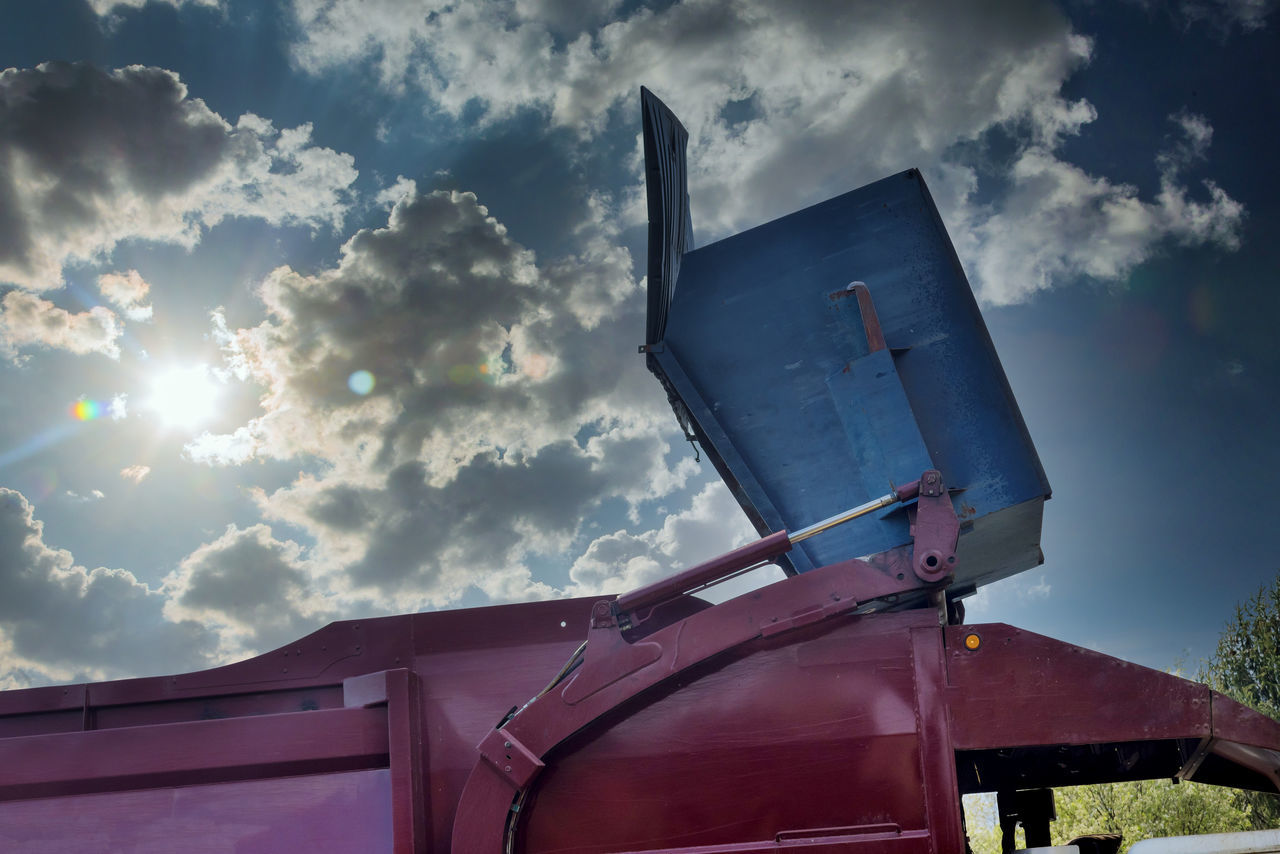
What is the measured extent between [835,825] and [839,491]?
1.63 metres

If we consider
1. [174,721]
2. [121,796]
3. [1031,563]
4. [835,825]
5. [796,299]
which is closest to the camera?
[835,825]

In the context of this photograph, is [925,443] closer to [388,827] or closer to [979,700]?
[979,700]

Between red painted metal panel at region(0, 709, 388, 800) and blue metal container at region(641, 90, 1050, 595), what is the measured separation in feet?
7.15

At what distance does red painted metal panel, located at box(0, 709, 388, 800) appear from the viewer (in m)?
3.77

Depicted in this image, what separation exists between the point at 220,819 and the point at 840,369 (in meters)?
3.26

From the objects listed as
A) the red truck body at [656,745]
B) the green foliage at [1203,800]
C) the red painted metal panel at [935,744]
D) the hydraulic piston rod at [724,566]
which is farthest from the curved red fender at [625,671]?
the green foliage at [1203,800]

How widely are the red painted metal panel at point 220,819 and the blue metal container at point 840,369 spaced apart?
2.20 metres

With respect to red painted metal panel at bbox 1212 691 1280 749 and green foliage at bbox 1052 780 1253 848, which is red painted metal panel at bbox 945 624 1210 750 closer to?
red painted metal panel at bbox 1212 691 1280 749

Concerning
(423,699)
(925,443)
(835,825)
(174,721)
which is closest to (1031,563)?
(925,443)

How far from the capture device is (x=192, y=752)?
12.5ft

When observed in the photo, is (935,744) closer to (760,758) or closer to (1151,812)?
(760,758)

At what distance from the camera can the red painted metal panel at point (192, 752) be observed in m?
3.77

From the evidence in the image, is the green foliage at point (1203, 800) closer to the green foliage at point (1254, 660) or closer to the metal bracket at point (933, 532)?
the green foliage at point (1254, 660)

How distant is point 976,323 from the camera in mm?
4625
